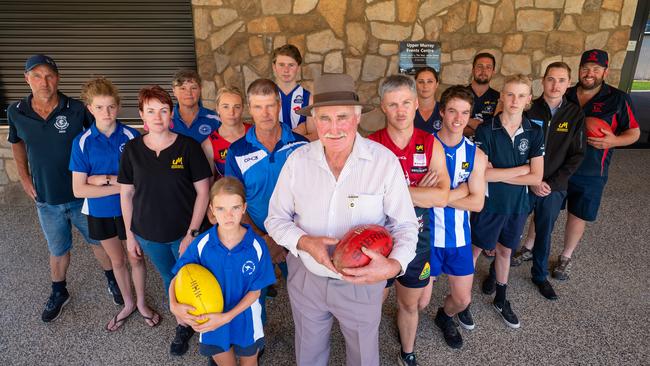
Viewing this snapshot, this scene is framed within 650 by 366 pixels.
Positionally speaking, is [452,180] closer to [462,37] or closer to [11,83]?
[462,37]

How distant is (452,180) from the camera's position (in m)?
2.30

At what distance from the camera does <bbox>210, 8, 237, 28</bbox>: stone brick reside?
187 inches

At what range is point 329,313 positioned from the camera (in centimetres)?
191

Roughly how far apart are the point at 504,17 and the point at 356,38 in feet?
6.26

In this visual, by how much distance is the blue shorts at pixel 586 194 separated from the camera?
10.6 ft

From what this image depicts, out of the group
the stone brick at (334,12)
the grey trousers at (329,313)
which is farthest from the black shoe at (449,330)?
the stone brick at (334,12)

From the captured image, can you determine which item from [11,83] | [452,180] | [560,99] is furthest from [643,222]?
[11,83]

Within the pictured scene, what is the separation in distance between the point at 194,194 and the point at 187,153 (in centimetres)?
25

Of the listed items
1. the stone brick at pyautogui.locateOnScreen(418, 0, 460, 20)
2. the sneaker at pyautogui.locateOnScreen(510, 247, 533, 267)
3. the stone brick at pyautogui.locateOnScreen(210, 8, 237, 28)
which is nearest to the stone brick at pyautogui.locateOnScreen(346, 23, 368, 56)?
the stone brick at pyautogui.locateOnScreen(418, 0, 460, 20)

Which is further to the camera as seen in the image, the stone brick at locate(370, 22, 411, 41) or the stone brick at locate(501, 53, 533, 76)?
the stone brick at locate(501, 53, 533, 76)

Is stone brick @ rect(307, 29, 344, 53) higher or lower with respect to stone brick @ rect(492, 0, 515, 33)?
lower

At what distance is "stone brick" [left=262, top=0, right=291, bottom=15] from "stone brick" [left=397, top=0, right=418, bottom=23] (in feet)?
4.51

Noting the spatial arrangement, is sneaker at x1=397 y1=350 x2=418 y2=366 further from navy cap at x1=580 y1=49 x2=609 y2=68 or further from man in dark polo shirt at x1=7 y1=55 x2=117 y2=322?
navy cap at x1=580 y1=49 x2=609 y2=68

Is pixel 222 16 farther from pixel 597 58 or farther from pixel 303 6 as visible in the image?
pixel 597 58
